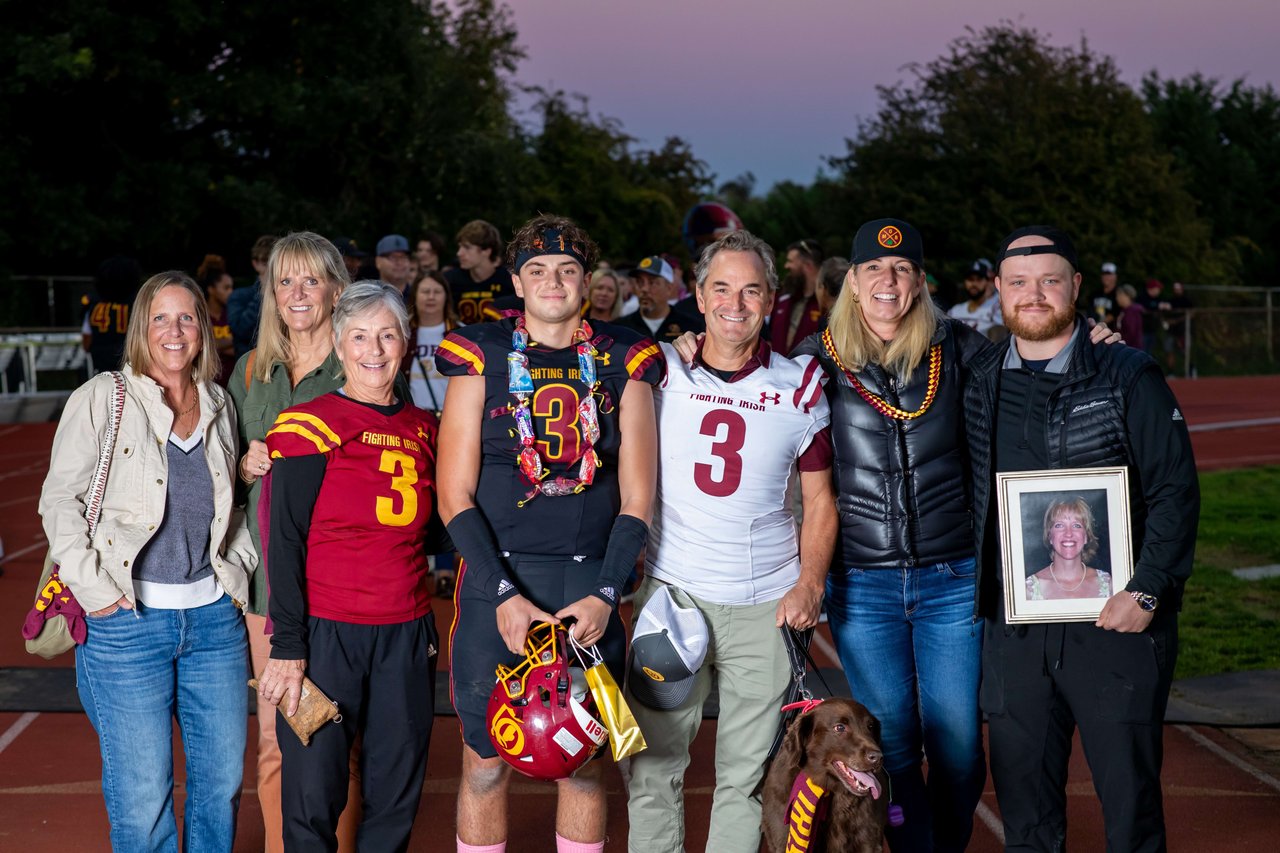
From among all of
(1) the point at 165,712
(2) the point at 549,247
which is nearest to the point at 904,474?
A: (2) the point at 549,247

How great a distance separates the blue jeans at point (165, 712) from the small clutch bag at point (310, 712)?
43cm

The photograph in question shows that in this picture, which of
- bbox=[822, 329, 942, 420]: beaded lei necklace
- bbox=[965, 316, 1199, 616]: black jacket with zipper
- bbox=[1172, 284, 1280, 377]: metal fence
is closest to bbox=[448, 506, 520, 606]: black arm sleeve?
bbox=[822, 329, 942, 420]: beaded lei necklace

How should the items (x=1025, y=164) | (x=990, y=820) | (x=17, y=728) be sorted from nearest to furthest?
(x=990, y=820) → (x=17, y=728) → (x=1025, y=164)

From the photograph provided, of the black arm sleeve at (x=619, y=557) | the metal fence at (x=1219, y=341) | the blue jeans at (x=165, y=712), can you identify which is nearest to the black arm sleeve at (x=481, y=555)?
the black arm sleeve at (x=619, y=557)

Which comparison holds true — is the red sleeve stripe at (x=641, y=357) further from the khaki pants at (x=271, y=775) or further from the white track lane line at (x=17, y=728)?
the white track lane line at (x=17, y=728)

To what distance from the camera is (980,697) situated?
13.7 feet

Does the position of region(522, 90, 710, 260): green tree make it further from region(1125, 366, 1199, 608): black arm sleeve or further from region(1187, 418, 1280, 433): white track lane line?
region(1125, 366, 1199, 608): black arm sleeve

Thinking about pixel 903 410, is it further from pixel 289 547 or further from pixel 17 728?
pixel 17 728

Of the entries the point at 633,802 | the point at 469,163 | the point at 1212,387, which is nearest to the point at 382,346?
the point at 633,802

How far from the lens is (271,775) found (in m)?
4.38

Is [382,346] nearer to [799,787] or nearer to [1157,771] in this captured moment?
[799,787]

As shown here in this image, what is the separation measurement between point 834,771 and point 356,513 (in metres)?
1.61

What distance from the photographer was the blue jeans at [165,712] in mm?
3988

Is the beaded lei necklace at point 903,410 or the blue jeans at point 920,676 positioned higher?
the beaded lei necklace at point 903,410
